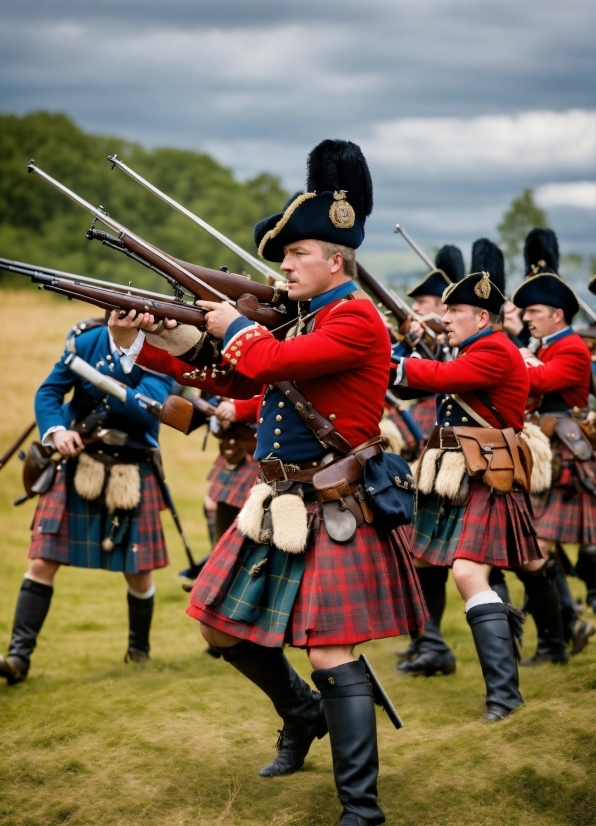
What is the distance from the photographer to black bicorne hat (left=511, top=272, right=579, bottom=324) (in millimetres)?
7000

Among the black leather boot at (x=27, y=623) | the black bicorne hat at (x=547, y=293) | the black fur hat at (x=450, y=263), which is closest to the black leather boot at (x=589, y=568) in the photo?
the black bicorne hat at (x=547, y=293)

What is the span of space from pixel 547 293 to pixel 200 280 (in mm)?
3548

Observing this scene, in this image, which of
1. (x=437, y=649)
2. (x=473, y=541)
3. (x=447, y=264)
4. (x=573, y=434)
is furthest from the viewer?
(x=447, y=264)

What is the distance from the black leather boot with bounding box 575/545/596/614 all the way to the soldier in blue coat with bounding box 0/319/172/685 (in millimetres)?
3070

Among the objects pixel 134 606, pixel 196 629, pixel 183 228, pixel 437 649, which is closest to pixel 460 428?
pixel 437 649

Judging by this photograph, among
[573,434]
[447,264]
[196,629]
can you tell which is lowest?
[196,629]

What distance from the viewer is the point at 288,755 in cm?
442

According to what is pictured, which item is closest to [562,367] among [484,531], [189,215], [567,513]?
[567,513]

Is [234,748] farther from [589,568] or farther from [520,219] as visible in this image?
[520,219]

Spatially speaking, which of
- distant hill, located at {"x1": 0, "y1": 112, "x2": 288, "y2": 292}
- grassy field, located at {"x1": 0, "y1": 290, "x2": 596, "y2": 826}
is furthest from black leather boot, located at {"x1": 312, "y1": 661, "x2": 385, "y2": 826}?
distant hill, located at {"x1": 0, "y1": 112, "x2": 288, "y2": 292}

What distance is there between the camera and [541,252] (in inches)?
299

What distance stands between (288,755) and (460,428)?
198 centimetres

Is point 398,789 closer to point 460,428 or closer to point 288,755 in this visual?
point 288,755

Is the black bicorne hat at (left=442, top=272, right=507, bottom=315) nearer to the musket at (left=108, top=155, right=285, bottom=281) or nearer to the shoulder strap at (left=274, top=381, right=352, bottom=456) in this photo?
the musket at (left=108, top=155, right=285, bottom=281)
